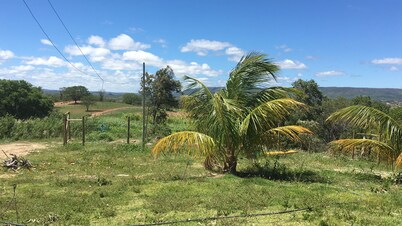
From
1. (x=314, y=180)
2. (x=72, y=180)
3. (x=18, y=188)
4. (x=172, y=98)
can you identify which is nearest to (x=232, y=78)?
(x=314, y=180)

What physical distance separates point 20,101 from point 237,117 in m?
46.3

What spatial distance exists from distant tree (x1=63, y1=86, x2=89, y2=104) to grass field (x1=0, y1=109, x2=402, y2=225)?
73819mm

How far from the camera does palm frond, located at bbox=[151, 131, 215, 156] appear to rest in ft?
31.3

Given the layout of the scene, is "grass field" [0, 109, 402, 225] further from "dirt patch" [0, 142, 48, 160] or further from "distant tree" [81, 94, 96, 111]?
"distant tree" [81, 94, 96, 111]

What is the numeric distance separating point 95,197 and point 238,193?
2.91 m

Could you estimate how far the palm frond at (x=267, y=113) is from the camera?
9656 mm

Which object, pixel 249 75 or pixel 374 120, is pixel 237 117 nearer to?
pixel 249 75

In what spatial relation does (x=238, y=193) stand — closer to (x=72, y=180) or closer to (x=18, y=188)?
(x=72, y=180)

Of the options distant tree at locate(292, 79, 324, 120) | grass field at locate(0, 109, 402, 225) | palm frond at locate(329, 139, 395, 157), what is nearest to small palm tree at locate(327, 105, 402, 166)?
palm frond at locate(329, 139, 395, 157)

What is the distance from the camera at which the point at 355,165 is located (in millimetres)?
13938

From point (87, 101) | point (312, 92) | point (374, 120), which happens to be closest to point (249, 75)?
point (374, 120)

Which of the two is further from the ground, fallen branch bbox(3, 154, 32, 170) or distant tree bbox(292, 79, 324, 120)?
distant tree bbox(292, 79, 324, 120)

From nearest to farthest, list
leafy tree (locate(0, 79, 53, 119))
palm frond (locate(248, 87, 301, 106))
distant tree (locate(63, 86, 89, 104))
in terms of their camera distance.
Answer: palm frond (locate(248, 87, 301, 106)) → leafy tree (locate(0, 79, 53, 119)) → distant tree (locate(63, 86, 89, 104))

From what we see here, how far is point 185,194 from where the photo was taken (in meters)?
8.00
